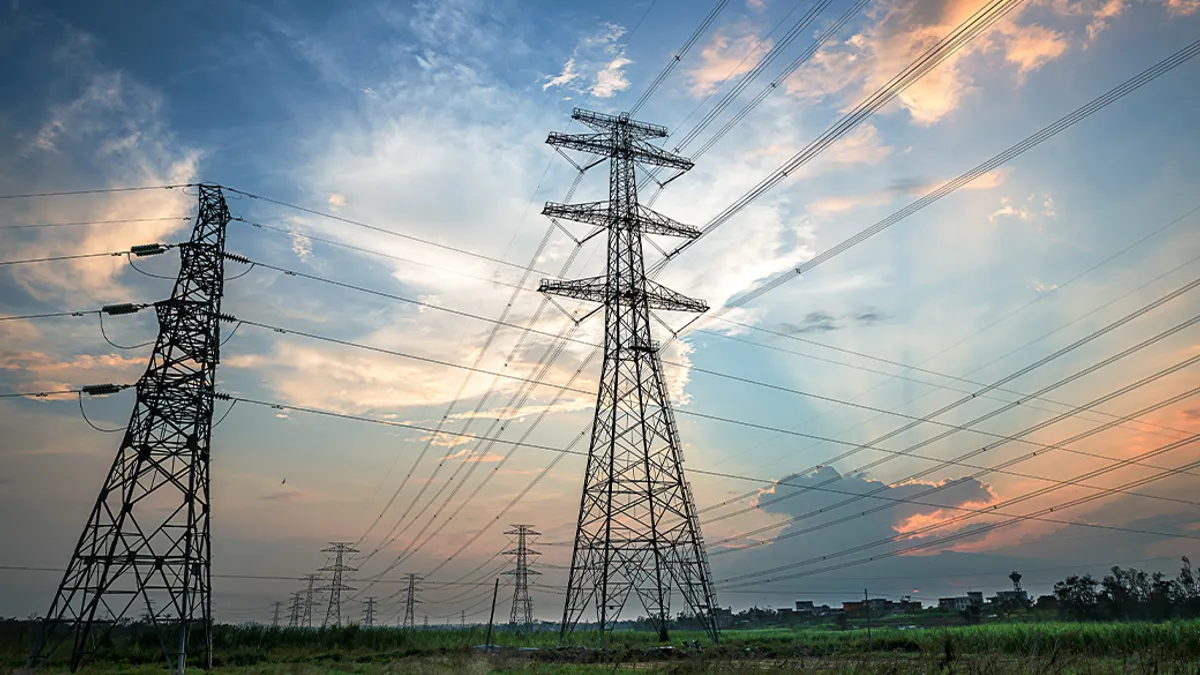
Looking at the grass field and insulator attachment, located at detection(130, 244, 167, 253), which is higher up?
insulator attachment, located at detection(130, 244, 167, 253)

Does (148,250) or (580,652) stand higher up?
(148,250)

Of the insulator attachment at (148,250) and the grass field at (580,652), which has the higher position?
the insulator attachment at (148,250)

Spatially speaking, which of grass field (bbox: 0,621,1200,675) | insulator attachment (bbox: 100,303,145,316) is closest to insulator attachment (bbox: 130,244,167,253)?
insulator attachment (bbox: 100,303,145,316)

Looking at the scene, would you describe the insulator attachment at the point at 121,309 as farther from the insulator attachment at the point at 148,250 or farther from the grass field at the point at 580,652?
the grass field at the point at 580,652

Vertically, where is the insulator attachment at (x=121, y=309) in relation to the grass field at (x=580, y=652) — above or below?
above

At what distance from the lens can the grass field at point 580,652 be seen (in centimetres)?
1906

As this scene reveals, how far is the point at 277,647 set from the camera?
119 feet

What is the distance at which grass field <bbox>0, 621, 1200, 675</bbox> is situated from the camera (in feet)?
62.5

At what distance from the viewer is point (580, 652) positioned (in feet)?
93.1

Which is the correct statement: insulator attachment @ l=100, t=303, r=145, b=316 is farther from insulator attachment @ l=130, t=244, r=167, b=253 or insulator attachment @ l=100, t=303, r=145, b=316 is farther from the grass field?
the grass field

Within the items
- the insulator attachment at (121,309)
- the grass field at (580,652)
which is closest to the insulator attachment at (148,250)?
the insulator attachment at (121,309)

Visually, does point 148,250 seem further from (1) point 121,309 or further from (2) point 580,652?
(2) point 580,652

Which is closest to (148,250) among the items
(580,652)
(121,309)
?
(121,309)

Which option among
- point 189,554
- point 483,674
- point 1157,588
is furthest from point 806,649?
point 1157,588
